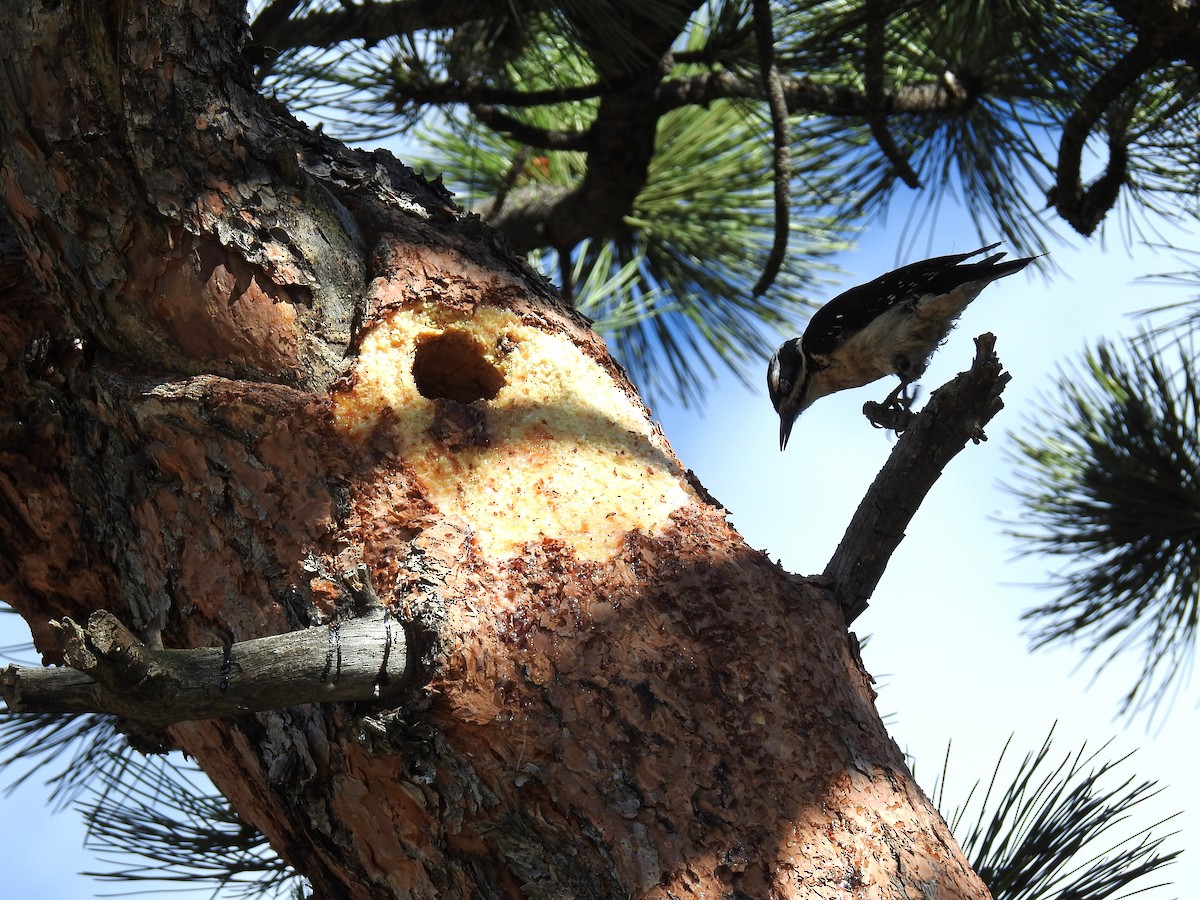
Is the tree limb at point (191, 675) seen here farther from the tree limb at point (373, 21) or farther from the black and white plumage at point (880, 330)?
the black and white plumage at point (880, 330)

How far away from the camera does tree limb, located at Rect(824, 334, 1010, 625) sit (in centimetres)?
155

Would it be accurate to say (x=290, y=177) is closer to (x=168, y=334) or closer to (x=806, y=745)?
(x=168, y=334)

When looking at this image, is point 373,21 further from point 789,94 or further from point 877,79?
point 877,79

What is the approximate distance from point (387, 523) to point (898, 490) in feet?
2.32

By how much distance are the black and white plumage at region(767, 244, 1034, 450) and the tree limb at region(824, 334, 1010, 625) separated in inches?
55.7

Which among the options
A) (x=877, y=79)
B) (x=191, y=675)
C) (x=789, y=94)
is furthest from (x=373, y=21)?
(x=191, y=675)

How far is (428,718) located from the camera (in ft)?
4.21

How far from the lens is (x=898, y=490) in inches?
61.0

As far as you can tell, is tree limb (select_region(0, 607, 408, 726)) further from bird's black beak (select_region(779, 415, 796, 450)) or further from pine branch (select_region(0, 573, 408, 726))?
bird's black beak (select_region(779, 415, 796, 450))

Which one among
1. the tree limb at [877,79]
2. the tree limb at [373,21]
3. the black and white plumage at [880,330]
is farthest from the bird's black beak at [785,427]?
the tree limb at [373,21]

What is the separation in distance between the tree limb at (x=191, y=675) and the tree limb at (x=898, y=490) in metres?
0.68

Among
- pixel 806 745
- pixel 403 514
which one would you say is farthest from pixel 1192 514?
pixel 403 514

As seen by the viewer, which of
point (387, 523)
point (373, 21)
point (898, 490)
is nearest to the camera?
point (387, 523)

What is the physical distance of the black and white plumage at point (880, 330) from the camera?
3020mm
